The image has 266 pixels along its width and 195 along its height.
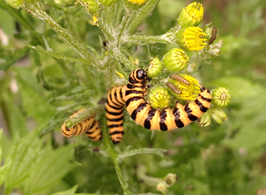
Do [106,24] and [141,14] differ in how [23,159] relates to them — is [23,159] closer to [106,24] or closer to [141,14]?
[106,24]

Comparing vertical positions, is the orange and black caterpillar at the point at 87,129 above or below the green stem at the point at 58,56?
below

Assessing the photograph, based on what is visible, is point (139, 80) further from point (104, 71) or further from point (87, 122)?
point (87, 122)

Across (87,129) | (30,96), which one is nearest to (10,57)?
(30,96)

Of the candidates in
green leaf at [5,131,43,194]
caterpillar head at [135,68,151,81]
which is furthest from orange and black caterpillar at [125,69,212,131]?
green leaf at [5,131,43,194]

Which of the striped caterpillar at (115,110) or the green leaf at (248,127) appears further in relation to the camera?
the green leaf at (248,127)

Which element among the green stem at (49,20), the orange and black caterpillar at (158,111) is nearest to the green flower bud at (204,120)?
the orange and black caterpillar at (158,111)

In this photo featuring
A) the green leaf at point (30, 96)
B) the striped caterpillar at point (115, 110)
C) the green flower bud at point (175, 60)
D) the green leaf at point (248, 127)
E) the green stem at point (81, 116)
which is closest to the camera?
the green flower bud at point (175, 60)

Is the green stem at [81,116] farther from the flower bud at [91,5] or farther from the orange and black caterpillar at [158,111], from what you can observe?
the flower bud at [91,5]

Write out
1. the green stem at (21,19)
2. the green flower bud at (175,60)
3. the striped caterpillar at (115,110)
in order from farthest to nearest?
the green stem at (21,19) → the striped caterpillar at (115,110) → the green flower bud at (175,60)
